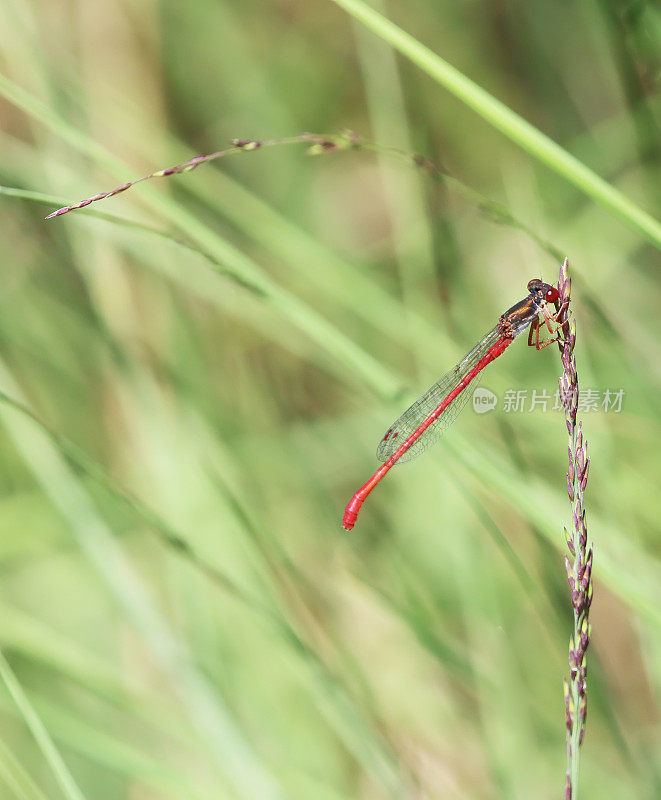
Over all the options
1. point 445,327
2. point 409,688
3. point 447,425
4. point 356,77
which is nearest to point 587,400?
point 447,425

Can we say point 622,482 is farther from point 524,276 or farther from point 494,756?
point 524,276

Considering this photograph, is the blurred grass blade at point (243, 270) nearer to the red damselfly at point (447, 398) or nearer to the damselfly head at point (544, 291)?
the red damselfly at point (447, 398)

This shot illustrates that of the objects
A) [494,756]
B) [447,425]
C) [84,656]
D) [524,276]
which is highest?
[524,276]

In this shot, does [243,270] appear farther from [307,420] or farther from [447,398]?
[307,420]

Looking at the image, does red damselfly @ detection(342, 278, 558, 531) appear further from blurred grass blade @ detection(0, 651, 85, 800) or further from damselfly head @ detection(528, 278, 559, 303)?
blurred grass blade @ detection(0, 651, 85, 800)

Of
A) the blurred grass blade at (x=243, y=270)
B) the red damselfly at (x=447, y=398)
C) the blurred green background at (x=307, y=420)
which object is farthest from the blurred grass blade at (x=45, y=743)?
the blurred grass blade at (x=243, y=270)
